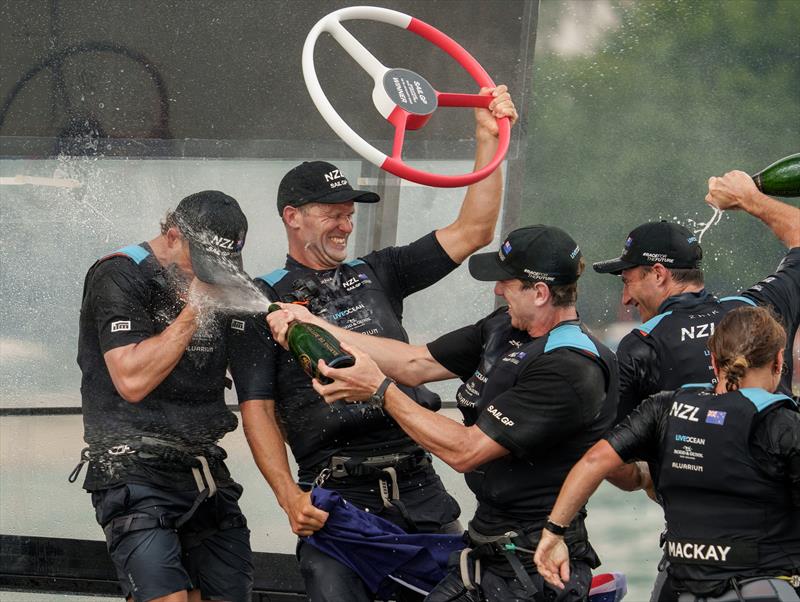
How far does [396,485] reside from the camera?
182 inches

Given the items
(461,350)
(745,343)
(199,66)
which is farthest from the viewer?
(199,66)

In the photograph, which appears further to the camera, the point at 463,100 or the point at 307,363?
the point at 463,100

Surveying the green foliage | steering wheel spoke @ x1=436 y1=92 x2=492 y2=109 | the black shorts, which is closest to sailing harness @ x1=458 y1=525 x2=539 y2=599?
the black shorts

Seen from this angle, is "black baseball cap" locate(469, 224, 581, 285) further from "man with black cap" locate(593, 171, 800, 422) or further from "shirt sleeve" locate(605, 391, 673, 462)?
"man with black cap" locate(593, 171, 800, 422)

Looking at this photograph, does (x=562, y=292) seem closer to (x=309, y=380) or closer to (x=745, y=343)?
(x=745, y=343)

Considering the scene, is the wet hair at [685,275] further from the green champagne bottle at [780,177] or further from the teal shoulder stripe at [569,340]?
the teal shoulder stripe at [569,340]

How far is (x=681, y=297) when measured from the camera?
4863 mm

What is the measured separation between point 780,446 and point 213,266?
2144mm

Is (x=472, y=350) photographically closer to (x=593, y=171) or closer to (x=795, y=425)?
(x=795, y=425)

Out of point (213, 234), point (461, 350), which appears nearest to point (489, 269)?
point (461, 350)

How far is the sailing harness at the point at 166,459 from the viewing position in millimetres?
4574

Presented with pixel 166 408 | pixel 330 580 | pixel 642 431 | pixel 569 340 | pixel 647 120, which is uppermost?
pixel 647 120

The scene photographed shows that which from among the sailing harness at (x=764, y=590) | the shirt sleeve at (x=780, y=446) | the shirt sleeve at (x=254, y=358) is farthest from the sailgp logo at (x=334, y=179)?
the sailing harness at (x=764, y=590)

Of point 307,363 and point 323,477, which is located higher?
point 307,363
